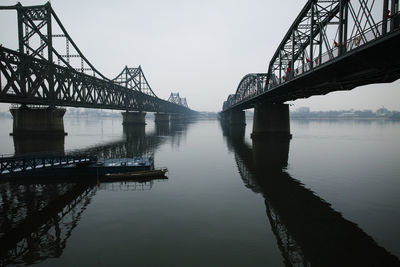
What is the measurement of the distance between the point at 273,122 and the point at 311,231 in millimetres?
47515

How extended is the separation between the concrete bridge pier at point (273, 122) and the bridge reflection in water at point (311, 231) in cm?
3443

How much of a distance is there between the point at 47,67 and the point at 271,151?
53.4 meters

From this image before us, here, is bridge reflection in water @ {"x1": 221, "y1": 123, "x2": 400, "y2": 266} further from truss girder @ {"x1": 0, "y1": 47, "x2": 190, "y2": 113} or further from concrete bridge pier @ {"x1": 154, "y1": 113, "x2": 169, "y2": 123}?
concrete bridge pier @ {"x1": 154, "y1": 113, "x2": 169, "y2": 123}

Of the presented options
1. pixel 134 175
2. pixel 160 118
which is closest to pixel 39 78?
pixel 134 175

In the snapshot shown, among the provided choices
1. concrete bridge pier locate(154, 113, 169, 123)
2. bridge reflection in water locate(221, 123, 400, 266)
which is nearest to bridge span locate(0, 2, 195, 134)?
bridge reflection in water locate(221, 123, 400, 266)

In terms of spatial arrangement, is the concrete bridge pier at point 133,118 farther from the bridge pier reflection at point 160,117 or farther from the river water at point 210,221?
the river water at point 210,221

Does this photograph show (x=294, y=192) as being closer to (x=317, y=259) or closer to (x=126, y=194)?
(x=317, y=259)

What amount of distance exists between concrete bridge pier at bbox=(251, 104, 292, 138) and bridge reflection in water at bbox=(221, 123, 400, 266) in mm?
34426

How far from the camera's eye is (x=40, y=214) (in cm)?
1714

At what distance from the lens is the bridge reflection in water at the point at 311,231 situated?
11797mm

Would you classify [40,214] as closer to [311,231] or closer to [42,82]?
[311,231]

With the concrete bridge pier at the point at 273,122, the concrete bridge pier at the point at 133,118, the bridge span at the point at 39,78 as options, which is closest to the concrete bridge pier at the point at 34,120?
the bridge span at the point at 39,78

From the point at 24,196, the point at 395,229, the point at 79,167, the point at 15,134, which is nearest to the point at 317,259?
the point at 395,229

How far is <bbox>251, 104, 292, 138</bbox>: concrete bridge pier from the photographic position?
59.3 metres
